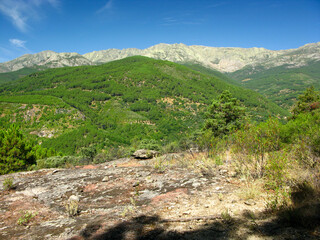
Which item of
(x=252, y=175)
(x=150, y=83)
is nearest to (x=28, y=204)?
(x=252, y=175)

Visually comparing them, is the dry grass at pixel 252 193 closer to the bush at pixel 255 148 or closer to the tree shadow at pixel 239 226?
the tree shadow at pixel 239 226

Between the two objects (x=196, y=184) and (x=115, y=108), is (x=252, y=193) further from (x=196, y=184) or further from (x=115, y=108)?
(x=115, y=108)

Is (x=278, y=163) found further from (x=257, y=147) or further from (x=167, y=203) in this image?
(x=167, y=203)

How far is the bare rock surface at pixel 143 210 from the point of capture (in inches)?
151

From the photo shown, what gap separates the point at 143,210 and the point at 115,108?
14830 centimetres

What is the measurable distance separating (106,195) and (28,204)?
3096mm

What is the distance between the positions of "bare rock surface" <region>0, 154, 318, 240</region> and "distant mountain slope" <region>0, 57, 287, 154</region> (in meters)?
65.4

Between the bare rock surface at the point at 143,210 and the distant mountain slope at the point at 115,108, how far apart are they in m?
65.4

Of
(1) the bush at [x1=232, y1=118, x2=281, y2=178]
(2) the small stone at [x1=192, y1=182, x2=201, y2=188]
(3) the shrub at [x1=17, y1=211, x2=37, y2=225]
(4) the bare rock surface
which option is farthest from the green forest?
(3) the shrub at [x1=17, y1=211, x2=37, y2=225]

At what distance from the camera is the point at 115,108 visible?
14838cm

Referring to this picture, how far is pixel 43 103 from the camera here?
12025cm

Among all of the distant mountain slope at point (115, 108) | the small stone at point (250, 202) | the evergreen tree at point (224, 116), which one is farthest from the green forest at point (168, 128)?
the distant mountain slope at point (115, 108)

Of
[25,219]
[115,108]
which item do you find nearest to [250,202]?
[25,219]

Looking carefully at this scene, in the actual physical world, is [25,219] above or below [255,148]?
below
